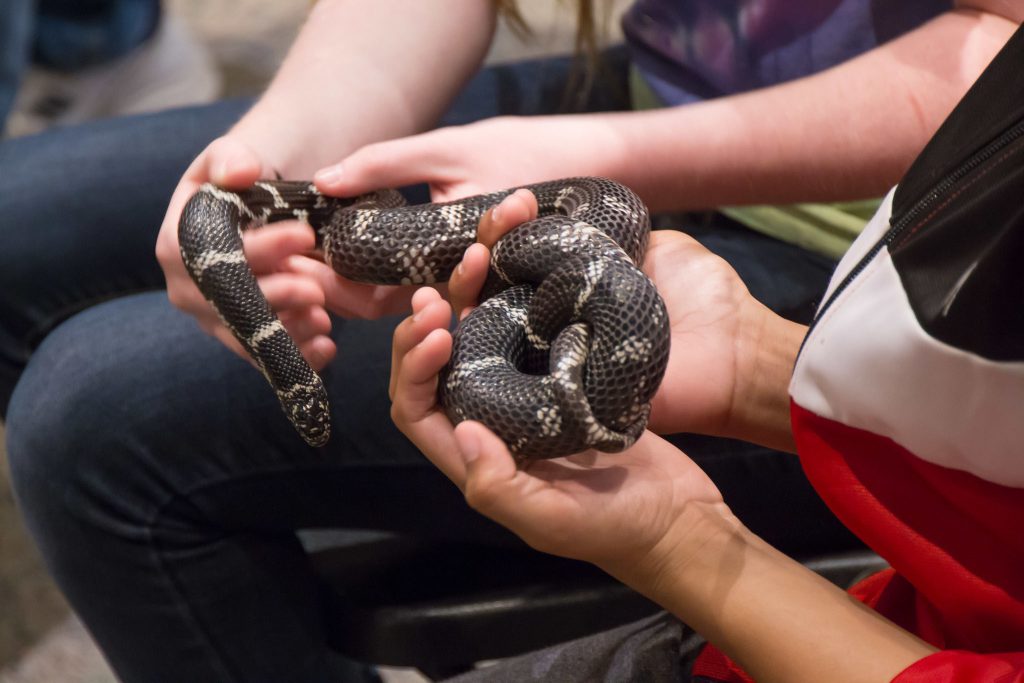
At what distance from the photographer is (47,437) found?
1.09 meters

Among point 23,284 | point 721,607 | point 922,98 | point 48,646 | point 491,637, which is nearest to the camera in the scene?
point 721,607

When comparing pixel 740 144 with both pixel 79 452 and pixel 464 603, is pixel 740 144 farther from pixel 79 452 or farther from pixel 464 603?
pixel 79 452

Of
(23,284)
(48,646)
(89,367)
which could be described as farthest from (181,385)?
(48,646)

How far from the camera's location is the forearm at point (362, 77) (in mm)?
1149

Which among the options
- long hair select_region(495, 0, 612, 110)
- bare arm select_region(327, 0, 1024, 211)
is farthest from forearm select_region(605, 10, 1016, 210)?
long hair select_region(495, 0, 612, 110)

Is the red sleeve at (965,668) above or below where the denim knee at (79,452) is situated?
above

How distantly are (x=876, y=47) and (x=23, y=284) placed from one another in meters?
1.17

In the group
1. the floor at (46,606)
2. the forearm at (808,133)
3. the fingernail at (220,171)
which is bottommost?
the floor at (46,606)

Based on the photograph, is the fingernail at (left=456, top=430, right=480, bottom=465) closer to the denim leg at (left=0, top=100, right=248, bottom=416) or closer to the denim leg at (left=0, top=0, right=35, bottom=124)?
the denim leg at (left=0, top=100, right=248, bottom=416)

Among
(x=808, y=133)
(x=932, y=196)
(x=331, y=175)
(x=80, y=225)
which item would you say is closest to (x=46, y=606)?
(x=80, y=225)

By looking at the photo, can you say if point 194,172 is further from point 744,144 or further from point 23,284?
point 744,144

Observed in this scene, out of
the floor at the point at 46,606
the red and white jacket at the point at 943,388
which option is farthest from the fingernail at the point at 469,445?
the floor at the point at 46,606

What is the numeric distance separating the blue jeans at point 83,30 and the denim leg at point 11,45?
0.11 ft

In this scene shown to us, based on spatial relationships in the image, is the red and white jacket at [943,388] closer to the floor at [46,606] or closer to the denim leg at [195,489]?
the denim leg at [195,489]
